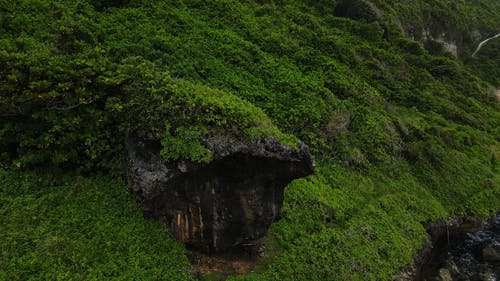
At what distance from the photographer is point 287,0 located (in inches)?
1393

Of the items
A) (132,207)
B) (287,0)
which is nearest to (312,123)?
(132,207)

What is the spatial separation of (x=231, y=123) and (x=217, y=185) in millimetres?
2361

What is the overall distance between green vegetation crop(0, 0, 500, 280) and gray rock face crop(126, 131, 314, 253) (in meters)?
0.50

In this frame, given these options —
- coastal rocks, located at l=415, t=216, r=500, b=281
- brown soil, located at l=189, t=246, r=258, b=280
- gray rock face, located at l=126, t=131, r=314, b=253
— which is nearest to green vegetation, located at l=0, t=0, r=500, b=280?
gray rock face, located at l=126, t=131, r=314, b=253

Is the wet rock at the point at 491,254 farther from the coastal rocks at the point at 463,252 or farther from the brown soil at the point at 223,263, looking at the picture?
the brown soil at the point at 223,263

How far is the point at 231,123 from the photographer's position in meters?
13.0

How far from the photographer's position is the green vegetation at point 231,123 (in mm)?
12445

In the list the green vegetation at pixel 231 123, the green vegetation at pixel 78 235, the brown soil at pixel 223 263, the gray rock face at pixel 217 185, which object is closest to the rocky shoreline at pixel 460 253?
the green vegetation at pixel 231 123

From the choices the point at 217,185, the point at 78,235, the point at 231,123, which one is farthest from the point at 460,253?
the point at 78,235

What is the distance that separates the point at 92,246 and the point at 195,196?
12.5 ft

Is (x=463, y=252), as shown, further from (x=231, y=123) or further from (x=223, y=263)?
(x=231, y=123)

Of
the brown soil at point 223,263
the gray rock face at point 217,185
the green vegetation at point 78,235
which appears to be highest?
the gray rock face at point 217,185

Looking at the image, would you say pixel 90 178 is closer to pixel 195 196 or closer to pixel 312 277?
pixel 195 196

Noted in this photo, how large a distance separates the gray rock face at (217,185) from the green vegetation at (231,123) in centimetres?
50
